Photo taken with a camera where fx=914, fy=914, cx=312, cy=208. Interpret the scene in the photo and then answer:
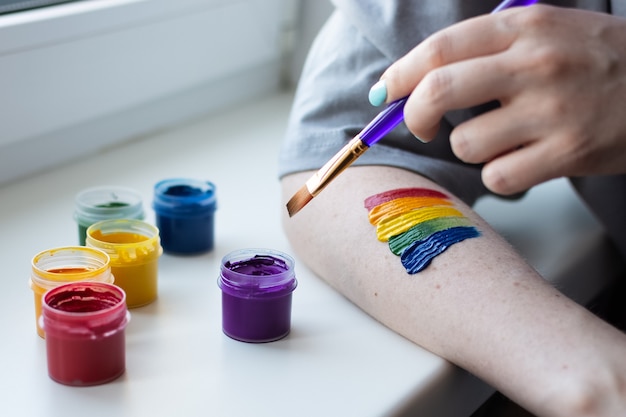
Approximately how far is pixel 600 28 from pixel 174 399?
371mm

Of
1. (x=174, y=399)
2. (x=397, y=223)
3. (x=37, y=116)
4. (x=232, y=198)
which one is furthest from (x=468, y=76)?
(x=37, y=116)

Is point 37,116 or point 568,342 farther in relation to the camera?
point 37,116

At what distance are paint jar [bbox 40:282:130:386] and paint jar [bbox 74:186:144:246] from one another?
0.50 ft

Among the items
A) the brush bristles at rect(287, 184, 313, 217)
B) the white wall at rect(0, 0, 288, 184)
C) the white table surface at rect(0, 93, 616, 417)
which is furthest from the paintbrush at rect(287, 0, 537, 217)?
the white wall at rect(0, 0, 288, 184)

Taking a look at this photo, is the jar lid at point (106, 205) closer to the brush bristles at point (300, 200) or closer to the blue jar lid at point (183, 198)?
the blue jar lid at point (183, 198)

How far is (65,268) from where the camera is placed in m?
0.67

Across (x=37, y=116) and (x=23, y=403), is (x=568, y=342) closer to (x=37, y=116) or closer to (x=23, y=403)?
(x=23, y=403)

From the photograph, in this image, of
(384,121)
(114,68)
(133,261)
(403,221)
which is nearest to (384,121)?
(384,121)

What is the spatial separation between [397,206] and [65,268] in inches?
9.9

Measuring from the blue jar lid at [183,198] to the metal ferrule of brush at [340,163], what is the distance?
0.16m

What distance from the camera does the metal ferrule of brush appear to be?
618 millimetres

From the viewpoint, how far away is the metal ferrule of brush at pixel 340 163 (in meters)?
0.62

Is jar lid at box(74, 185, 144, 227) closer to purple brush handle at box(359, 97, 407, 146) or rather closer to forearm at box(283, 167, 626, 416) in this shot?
forearm at box(283, 167, 626, 416)

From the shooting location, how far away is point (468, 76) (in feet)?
1.86
